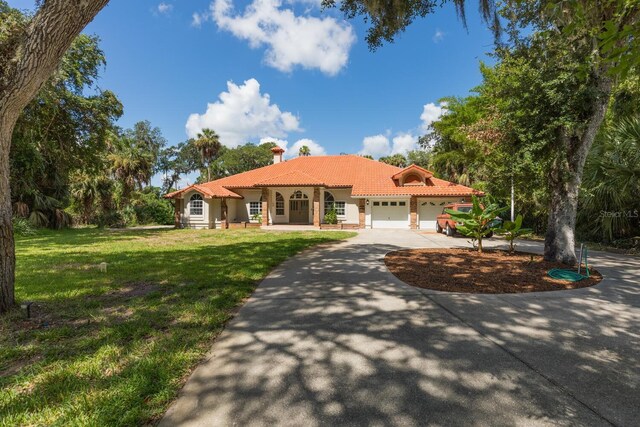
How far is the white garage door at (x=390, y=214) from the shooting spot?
21906 mm

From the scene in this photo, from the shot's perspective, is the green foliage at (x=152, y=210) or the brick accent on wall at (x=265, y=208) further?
the green foliage at (x=152, y=210)

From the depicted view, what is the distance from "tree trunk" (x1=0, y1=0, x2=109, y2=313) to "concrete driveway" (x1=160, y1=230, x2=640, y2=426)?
12.6 ft

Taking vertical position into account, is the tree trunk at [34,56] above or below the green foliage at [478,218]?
above

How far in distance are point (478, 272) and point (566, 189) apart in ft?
10.9

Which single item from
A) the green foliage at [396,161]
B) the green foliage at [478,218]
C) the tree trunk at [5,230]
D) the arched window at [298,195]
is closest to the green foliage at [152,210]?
the arched window at [298,195]

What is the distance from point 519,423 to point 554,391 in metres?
0.65

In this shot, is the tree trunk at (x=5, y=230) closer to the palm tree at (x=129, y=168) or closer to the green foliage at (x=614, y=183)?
the green foliage at (x=614, y=183)

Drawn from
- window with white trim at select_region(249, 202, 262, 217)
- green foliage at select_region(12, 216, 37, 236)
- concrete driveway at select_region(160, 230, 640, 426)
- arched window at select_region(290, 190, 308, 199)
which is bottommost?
concrete driveway at select_region(160, 230, 640, 426)

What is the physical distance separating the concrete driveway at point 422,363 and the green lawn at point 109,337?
0.34 meters

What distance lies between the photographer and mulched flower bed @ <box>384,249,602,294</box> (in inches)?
225

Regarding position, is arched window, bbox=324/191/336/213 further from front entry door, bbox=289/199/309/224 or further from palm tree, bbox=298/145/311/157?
palm tree, bbox=298/145/311/157

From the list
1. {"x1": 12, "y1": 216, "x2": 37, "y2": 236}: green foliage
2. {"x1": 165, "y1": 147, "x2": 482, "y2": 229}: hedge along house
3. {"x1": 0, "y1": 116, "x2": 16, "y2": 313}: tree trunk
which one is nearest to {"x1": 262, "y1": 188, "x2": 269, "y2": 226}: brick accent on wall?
{"x1": 165, "y1": 147, "x2": 482, "y2": 229}: hedge along house

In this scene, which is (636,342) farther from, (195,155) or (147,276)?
(195,155)

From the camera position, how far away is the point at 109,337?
3488 mm
